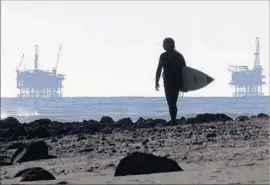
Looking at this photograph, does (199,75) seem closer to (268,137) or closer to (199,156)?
Answer: (268,137)

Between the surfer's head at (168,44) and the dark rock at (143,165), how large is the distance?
20.9ft

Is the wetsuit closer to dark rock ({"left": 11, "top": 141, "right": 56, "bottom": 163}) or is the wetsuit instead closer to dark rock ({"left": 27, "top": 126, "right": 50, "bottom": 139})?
dark rock ({"left": 27, "top": 126, "right": 50, "bottom": 139})

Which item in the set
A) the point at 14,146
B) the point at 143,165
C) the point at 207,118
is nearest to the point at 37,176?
the point at 143,165

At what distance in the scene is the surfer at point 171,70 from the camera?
1507cm

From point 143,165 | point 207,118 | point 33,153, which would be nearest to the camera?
point 143,165

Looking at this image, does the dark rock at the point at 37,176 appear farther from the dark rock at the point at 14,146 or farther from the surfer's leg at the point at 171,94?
the surfer's leg at the point at 171,94

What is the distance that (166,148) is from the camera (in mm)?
11094

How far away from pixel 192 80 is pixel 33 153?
5400mm

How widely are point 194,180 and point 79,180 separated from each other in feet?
3.60

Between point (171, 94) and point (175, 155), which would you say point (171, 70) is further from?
point (175, 155)

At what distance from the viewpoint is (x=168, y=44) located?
14977mm

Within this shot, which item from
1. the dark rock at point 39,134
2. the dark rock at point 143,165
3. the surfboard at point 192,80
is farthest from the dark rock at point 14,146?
the dark rock at point 143,165

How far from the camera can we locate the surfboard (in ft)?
50.5

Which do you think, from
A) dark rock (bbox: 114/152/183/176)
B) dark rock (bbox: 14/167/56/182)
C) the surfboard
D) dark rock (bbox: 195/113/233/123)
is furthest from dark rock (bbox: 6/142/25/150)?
dark rock (bbox: 114/152/183/176)
